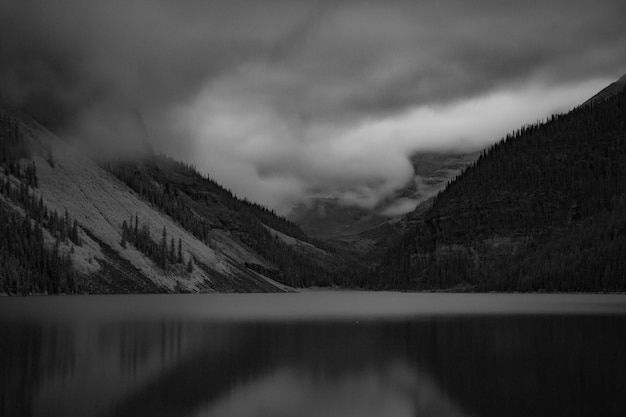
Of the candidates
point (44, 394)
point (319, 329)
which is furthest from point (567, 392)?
point (319, 329)

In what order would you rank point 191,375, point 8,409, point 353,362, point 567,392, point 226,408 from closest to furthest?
point 8,409 → point 226,408 → point 567,392 → point 191,375 → point 353,362

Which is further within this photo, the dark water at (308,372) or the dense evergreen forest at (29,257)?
the dense evergreen forest at (29,257)

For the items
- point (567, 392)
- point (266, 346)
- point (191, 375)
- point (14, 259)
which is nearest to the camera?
point (567, 392)

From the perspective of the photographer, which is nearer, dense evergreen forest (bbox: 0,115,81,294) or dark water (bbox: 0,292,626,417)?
dark water (bbox: 0,292,626,417)

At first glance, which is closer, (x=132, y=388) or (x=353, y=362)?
(x=132, y=388)

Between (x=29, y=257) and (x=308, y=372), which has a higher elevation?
(x=29, y=257)

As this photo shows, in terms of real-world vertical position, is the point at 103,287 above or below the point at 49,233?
below

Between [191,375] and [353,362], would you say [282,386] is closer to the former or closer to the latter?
[191,375]

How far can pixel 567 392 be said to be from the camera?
104 ft

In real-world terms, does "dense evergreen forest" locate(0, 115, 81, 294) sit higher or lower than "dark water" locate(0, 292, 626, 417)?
higher

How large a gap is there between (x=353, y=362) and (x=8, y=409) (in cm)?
2381

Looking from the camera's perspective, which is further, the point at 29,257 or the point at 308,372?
the point at 29,257

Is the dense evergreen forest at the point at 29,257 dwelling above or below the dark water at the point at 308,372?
above

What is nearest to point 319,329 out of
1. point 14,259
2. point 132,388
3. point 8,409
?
point 132,388
